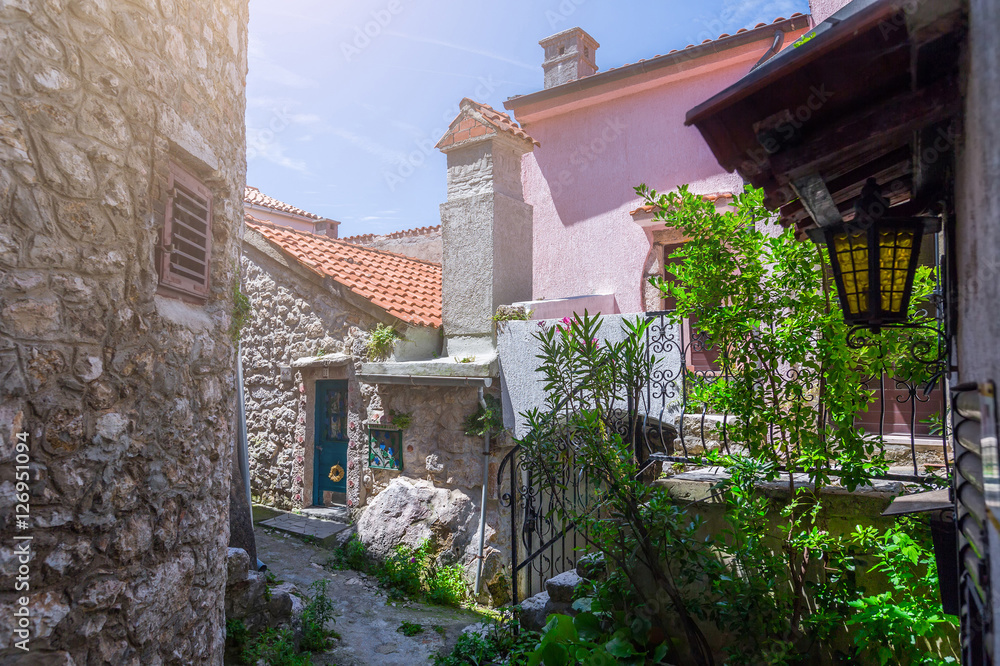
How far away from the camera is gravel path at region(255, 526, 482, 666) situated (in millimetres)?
5012

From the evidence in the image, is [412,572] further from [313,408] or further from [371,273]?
[371,273]

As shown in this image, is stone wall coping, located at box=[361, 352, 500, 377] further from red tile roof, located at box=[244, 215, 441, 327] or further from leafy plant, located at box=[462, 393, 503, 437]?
red tile roof, located at box=[244, 215, 441, 327]

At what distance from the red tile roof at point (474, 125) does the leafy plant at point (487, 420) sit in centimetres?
325

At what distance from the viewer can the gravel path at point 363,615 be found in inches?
197

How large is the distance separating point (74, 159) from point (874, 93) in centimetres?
297

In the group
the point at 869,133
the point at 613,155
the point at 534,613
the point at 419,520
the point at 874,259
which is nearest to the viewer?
the point at 869,133

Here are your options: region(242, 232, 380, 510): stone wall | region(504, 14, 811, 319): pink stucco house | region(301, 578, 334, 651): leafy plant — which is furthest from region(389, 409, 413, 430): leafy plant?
region(504, 14, 811, 319): pink stucco house

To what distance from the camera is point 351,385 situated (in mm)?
7879

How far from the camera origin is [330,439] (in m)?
8.31

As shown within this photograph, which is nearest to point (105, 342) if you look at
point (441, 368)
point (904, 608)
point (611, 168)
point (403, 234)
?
point (904, 608)

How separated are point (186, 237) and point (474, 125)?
4.97m

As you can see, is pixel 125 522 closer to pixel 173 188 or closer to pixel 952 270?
pixel 173 188

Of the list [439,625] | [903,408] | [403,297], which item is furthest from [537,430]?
[403,297]

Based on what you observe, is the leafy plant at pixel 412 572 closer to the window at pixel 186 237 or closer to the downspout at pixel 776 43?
the window at pixel 186 237
